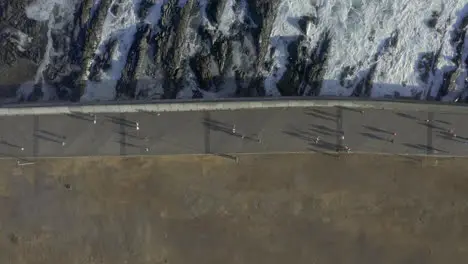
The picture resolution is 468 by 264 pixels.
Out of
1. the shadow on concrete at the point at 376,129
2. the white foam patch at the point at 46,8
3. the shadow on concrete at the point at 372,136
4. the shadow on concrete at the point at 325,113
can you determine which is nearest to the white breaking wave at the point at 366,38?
the shadow on concrete at the point at 325,113

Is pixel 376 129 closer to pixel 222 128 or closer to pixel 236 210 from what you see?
pixel 222 128

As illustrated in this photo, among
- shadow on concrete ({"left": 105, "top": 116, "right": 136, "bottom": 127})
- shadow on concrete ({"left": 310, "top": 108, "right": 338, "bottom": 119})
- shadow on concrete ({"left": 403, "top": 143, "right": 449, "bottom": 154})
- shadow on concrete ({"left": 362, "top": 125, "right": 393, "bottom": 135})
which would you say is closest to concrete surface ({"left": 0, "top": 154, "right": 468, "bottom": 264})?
shadow on concrete ({"left": 403, "top": 143, "right": 449, "bottom": 154})

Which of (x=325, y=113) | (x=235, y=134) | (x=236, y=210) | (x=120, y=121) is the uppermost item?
(x=325, y=113)

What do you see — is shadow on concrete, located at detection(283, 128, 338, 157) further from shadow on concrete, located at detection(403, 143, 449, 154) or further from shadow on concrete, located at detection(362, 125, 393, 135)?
shadow on concrete, located at detection(403, 143, 449, 154)

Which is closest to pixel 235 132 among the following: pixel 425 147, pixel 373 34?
pixel 373 34

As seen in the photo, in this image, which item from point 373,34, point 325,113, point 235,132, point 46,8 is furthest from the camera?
point 46,8

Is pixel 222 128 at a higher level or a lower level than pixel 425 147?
higher
